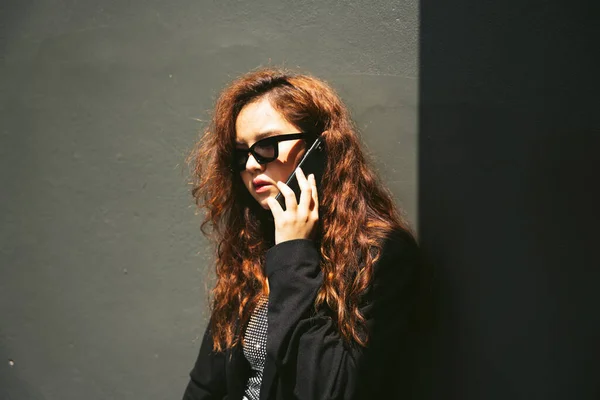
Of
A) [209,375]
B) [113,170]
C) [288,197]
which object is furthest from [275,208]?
[113,170]

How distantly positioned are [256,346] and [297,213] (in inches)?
22.6

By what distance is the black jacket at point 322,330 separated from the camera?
2059 mm

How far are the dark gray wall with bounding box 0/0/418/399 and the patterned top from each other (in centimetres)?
54

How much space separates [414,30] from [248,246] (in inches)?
46.3

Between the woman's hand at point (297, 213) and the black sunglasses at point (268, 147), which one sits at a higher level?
the black sunglasses at point (268, 147)

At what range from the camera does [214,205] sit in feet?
8.64

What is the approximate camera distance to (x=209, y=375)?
259 centimetres

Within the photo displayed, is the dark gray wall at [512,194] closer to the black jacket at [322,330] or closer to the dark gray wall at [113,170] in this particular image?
the black jacket at [322,330]

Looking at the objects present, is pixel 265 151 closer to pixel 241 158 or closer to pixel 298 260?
pixel 241 158

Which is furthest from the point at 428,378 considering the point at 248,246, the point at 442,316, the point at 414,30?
the point at 414,30

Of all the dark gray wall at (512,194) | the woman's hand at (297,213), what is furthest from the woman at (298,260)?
the dark gray wall at (512,194)

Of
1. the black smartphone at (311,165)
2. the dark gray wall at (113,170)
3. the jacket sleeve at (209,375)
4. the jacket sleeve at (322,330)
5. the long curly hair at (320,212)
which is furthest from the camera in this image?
the dark gray wall at (113,170)

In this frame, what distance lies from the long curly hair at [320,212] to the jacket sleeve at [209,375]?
10 centimetres

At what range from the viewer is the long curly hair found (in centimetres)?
220
